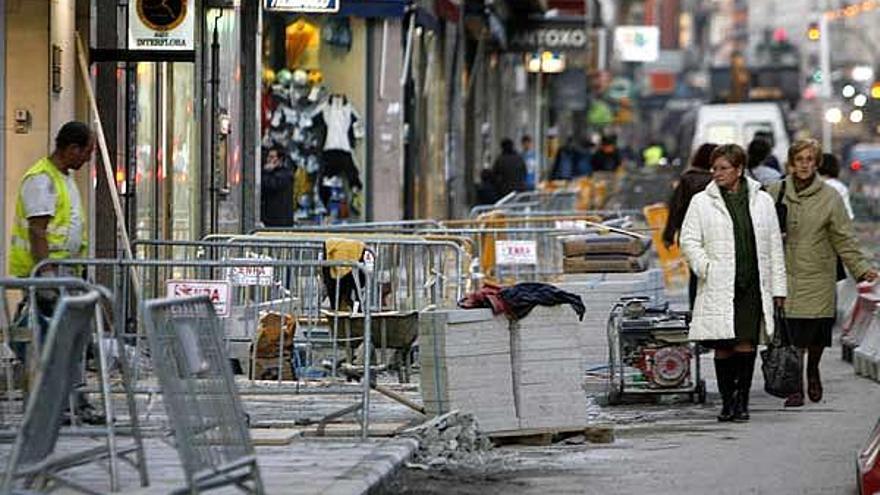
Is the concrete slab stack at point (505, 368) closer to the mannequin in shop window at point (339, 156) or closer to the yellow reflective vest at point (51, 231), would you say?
Answer: the yellow reflective vest at point (51, 231)

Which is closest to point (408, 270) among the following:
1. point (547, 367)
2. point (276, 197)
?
point (547, 367)

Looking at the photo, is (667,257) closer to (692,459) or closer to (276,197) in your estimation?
(276,197)

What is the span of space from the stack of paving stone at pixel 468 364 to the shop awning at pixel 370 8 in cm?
1603

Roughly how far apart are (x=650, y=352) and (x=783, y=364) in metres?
0.94

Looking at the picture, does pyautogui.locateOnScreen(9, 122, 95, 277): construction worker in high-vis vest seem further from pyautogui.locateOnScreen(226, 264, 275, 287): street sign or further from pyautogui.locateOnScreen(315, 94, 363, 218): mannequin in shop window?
pyautogui.locateOnScreen(315, 94, 363, 218): mannequin in shop window

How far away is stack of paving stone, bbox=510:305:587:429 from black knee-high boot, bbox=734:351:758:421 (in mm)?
1630

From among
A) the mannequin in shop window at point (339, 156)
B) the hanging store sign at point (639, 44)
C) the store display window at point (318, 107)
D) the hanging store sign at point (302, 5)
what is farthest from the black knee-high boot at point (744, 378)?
the hanging store sign at point (639, 44)

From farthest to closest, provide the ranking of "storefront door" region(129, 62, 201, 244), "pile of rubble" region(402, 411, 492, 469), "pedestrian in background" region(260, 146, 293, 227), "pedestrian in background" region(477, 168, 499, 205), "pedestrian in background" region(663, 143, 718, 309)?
1. "pedestrian in background" region(477, 168, 499, 205)
2. "pedestrian in background" region(260, 146, 293, 227)
3. "storefront door" region(129, 62, 201, 244)
4. "pedestrian in background" region(663, 143, 718, 309)
5. "pile of rubble" region(402, 411, 492, 469)

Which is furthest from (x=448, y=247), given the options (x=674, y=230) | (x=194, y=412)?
(x=194, y=412)

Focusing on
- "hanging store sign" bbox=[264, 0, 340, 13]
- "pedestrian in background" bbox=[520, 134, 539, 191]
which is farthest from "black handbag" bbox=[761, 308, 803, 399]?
"pedestrian in background" bbox=[520, 134, 539, 191]

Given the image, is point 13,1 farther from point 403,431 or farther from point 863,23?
point 863,23

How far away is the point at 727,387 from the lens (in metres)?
16.1

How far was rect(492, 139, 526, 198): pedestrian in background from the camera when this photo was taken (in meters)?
42.8

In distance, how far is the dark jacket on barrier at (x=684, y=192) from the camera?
65.6 feet
